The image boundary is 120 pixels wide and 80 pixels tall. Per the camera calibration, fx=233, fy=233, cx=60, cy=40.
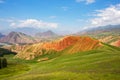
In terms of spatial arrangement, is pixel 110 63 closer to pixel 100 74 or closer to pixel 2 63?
pixel 100 74

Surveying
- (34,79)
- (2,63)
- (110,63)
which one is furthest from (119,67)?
(2,63)

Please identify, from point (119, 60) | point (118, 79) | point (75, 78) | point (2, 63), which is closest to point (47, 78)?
point (75, 78)

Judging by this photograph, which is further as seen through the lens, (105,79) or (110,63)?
(110,63)

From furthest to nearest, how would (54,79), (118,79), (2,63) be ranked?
(2,63) < (54,79) < (118,79)

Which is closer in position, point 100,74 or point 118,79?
point 118,79

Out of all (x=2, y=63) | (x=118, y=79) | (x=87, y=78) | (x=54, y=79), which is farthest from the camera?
(x=2, y=63)

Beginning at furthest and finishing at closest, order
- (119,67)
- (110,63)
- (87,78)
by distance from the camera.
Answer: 1. (110,63)
2. (119,67)
3. (87,78)

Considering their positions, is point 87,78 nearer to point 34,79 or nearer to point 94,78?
point 94,78

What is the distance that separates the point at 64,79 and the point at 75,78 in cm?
323

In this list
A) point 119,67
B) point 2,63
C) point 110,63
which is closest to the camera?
point 119,67

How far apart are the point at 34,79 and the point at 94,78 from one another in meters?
20.0

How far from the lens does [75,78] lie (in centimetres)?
6675

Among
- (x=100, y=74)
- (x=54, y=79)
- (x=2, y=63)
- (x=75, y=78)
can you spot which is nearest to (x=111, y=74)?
(x=100, y=74)

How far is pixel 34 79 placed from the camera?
73125 millimetres
